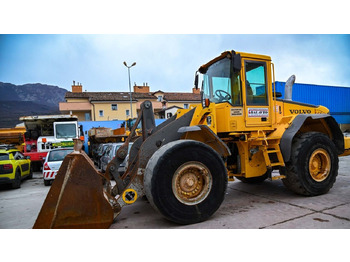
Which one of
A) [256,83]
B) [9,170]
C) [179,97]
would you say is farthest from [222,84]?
[179,97]

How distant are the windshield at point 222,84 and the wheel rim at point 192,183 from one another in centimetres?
159

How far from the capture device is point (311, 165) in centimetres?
520

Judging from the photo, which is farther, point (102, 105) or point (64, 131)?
point (102, 105)

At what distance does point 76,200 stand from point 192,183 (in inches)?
71.3

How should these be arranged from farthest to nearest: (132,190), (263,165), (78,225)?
(263,165)
(132,190)
(78,225)

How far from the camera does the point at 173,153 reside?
3.85 m

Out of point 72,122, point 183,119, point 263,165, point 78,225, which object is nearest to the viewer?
point 78,225

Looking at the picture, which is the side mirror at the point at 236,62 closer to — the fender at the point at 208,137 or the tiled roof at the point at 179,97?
the fender at the point at 208,137

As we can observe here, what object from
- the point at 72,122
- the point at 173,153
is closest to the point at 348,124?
the point at 173,153

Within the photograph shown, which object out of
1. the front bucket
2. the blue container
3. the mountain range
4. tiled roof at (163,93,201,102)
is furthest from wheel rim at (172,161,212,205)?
tiled roof at (163,93,201,102)

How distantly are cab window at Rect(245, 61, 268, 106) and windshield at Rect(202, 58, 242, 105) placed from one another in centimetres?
25

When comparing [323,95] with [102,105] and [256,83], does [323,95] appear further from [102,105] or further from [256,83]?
[102,105]

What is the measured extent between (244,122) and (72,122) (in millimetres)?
11065

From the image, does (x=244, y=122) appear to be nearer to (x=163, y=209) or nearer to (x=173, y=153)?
(x=173, y=153)
